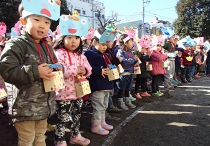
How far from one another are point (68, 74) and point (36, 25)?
906mm

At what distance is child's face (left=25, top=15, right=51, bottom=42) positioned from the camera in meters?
1.94

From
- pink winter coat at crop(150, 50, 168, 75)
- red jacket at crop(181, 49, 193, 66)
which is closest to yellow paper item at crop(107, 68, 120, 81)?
pink winter coat at crop(150, 50, 168, 75)

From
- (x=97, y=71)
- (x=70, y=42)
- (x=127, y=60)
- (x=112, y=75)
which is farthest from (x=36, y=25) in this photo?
(x=127, y=60)

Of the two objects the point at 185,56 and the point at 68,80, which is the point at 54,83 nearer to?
the point at 68,80

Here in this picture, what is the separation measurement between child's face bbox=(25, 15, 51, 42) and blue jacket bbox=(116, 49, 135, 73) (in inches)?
114

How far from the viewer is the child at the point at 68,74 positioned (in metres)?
2.70

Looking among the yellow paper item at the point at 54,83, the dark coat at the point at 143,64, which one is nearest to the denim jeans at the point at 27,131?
the yellow paper item at the point at 54,83

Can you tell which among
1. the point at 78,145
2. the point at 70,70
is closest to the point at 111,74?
the point at 70,70

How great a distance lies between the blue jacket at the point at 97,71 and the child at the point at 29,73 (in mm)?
1336

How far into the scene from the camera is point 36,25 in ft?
6.38

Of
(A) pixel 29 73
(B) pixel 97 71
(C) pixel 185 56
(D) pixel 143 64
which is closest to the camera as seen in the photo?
(A) pixel 29 73

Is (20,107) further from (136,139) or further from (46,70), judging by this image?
(136,139)

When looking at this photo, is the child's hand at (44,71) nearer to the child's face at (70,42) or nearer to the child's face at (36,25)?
the child's face at (36,25)

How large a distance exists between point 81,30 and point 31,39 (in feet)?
3.27
